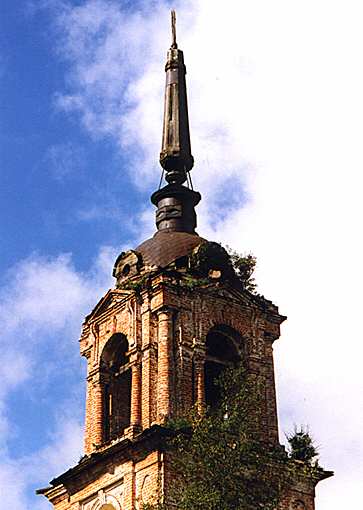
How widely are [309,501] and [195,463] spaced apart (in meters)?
4.46

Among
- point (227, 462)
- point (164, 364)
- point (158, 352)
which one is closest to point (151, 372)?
point (164, 364)

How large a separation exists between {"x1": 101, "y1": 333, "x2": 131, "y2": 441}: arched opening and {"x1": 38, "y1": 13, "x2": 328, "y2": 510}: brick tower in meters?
0.02

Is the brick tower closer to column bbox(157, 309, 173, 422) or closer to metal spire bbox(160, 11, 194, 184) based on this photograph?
column bbox(157, 309, 173, 422)

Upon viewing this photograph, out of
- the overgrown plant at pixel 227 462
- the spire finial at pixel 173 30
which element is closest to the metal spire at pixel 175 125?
the spire finial at pixel 173 30

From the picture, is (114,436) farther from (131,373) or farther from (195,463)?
(195,463)

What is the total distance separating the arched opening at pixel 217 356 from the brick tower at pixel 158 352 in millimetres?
22

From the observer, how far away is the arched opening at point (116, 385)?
96.2 feet

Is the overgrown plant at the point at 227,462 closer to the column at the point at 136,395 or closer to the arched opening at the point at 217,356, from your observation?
the column at the point at 136,395

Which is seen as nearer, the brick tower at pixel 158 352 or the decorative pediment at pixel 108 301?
the brick tower at pixel 158 352

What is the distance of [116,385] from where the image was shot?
29.9 m

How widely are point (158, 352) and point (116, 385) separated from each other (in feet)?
6.39

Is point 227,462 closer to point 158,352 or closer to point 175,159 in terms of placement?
point 158,352

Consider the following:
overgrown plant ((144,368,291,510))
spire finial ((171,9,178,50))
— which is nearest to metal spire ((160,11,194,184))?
spire finial ((171,9,178,50))

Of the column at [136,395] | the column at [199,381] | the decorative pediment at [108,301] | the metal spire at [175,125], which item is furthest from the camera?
the metal spire at [175,125]
